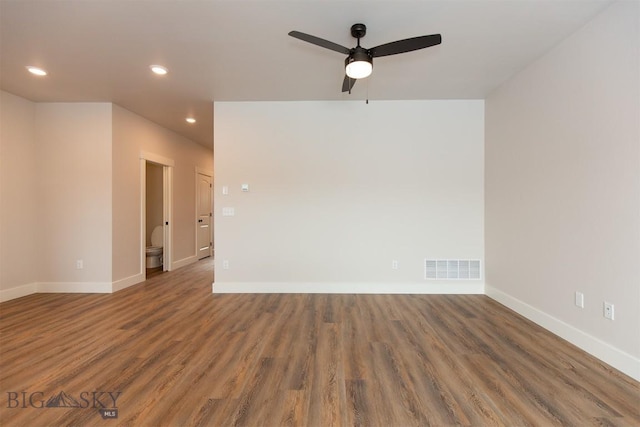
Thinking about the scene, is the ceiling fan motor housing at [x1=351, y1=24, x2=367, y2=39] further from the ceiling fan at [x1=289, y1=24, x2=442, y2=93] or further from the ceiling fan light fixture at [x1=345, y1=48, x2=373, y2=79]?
the ceiling fan light fixture at [x1=345, y1=48, x2=373, y2=79]

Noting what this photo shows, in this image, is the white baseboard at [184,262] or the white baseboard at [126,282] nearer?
the white baseboard at [126,282]

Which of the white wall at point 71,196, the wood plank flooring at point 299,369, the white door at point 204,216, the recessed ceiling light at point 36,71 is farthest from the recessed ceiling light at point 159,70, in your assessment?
the white door at point 204,216

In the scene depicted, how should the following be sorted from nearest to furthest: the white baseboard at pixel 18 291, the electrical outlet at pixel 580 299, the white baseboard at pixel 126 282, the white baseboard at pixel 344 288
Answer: the electrical outlet at pixel 580 299
the white baseboard at pixel 18 291
the white baseboard at pixel 344 288
the white baseboard at pixel 126 282

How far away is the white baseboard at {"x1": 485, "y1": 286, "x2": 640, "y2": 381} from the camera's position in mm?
1884

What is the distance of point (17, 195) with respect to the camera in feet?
Result: 11.8

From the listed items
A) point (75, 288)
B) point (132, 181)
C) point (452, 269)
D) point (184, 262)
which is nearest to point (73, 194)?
point (132, 181)

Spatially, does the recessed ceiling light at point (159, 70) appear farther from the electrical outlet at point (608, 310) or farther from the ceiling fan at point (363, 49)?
the electrical outlet at point (608, 310)

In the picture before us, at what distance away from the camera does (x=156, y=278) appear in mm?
4648

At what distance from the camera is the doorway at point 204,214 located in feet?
20.4

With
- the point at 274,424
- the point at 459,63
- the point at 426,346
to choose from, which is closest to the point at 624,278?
the point at 426,346

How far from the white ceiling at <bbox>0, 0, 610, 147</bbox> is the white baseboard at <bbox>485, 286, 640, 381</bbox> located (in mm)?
Answer: 2620

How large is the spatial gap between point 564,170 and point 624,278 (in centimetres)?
102

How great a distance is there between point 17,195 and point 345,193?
4.55 metres

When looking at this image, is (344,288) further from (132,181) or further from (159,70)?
(132,181)
